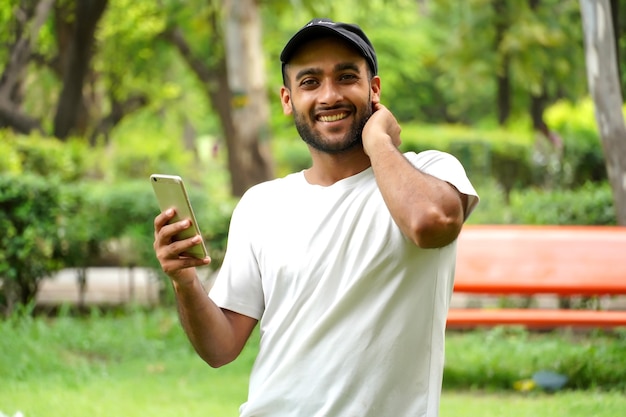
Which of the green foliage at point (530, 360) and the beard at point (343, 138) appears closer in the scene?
the beard at point (343, 138)

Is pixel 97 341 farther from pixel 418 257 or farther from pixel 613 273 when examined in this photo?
pixel 418 257

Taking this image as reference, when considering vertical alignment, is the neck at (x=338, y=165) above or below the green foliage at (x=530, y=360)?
above

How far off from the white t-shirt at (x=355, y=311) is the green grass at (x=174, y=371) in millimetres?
3698

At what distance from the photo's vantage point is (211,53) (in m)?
22.4

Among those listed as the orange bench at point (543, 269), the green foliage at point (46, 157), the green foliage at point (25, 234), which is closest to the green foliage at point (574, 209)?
the orange bench at point (543, 269)

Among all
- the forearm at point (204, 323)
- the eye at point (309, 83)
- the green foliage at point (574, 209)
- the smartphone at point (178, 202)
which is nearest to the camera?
the smartphone at point (178, 202)

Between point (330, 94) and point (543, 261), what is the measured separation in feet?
16.6

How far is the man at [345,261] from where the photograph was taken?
270 cm

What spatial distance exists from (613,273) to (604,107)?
176 centimetres

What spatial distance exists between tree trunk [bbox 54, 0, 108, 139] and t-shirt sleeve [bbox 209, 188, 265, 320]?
597 inches

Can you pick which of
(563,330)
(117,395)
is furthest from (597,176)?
(117,395)

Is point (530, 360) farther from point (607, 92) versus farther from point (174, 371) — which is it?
point (174, 371)

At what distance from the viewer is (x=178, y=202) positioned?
2729 millimetres

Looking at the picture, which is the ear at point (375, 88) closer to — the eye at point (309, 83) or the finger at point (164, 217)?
the eye at point (309, 83)
